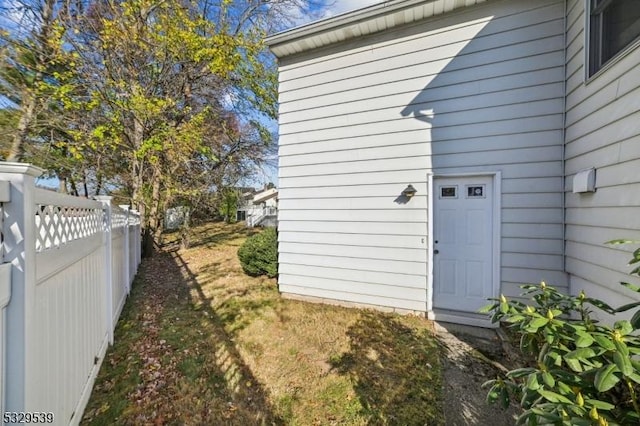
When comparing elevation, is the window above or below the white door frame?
above

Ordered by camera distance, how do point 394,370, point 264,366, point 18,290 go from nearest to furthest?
point 18,290 < point 394,370 < point 264,366

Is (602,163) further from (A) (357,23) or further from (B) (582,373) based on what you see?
(A) (357,23)

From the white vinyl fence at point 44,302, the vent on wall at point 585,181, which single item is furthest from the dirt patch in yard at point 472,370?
the white vinyl fence at point 44,302

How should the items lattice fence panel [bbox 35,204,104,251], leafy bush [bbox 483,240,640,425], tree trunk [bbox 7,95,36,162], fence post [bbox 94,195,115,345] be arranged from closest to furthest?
leafy bush [bbox 483,240,640,425] → lattice fence panel [bbox 35,204,104,251] → fence post [bbox 94,195,115,345] → tree trunk [bbox 7,95,36,162]

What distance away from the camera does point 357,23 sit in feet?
14.9

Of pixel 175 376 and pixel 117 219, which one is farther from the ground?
pixel 117 219

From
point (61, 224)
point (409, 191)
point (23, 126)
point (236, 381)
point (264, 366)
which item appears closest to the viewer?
point (61, 224)

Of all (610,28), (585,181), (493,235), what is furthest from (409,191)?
(610,28)

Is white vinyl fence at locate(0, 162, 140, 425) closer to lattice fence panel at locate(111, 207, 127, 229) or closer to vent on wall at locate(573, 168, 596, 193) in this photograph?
lattice fence panel at locate(111, 207, 127, 229)

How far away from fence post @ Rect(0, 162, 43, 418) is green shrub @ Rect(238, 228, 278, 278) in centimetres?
519

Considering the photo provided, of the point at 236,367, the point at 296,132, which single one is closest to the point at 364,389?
the point at 236,367

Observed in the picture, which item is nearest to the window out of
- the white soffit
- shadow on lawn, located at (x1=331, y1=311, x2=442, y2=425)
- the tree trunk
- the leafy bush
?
the white soffit

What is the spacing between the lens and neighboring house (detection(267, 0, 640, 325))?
3.03 meters

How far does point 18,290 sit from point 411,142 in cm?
441
